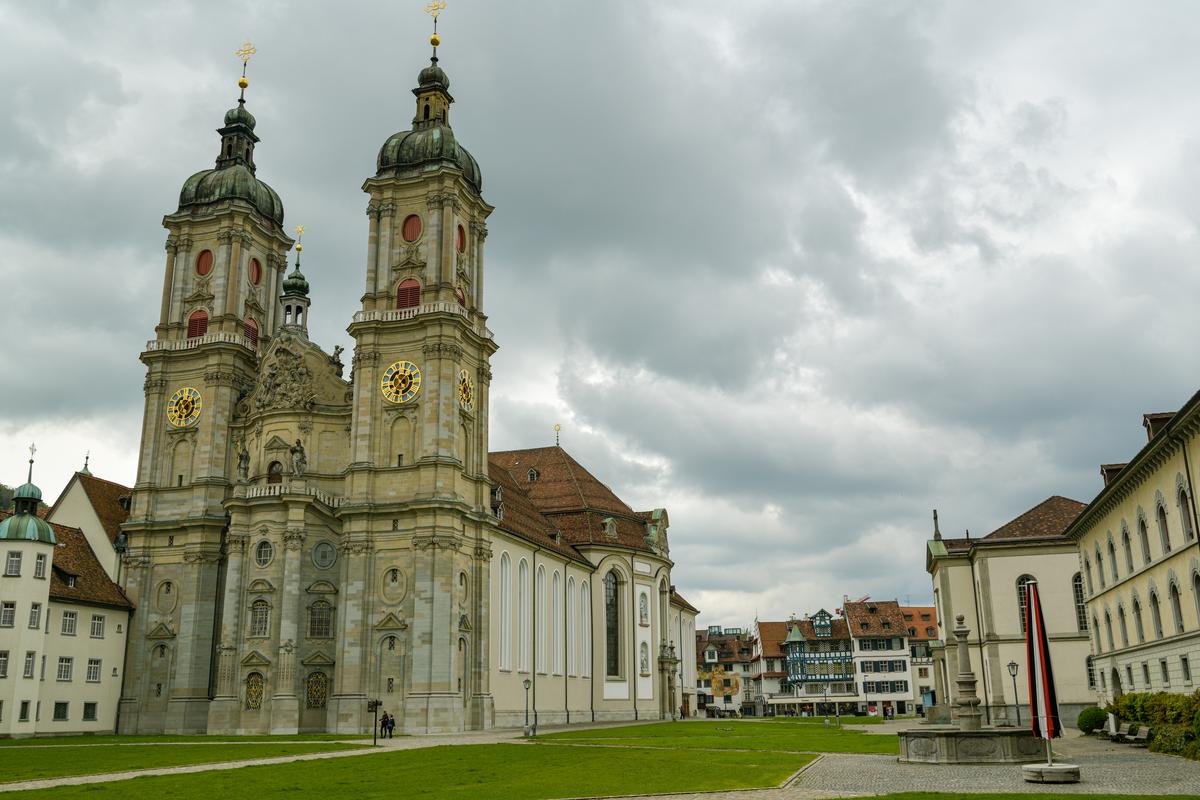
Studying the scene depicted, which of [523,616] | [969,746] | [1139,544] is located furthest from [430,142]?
[969,746]

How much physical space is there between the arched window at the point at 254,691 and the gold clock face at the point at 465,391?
726 inches

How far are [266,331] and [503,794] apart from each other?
54.3m

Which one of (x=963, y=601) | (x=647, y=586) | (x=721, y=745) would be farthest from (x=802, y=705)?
(x=721, y=745)

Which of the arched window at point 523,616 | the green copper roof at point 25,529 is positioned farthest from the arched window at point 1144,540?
the green copper roof at point 25,529

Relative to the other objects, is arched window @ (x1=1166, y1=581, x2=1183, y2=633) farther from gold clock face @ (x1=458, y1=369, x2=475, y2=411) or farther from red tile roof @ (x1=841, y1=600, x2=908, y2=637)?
red tile roof @ (x1=841, y1=600, x2=908, y2=637)

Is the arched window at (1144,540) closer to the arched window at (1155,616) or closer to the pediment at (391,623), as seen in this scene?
the arched window at (1155,616)

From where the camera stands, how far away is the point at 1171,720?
3250 centimetres

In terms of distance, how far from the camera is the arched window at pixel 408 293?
6275 centimetres

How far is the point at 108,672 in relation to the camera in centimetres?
6072

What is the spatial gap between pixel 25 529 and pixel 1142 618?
53.3m

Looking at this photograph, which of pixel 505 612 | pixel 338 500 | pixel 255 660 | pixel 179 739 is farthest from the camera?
pixel 505 612

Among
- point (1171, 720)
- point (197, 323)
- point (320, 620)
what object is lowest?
point (1171, 720)

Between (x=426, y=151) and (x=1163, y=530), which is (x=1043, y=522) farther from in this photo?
(x=426, y=151)

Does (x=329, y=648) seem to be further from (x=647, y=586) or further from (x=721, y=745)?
(x=647, y=586)
